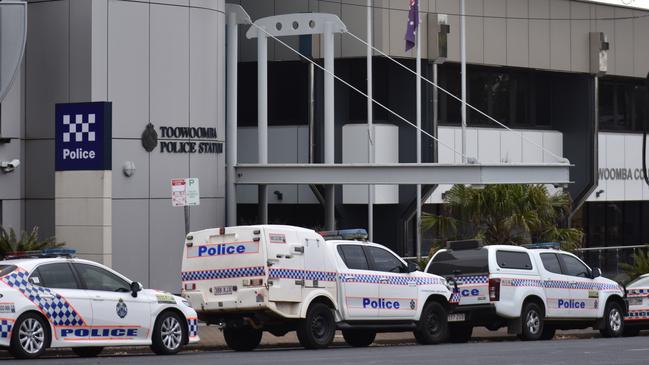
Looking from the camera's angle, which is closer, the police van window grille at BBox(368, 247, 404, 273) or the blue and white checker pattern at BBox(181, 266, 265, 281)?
the blue and white checker pattern at BBox(181, 266, 265, 281)

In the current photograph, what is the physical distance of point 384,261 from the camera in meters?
24.0

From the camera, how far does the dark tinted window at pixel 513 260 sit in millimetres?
25953

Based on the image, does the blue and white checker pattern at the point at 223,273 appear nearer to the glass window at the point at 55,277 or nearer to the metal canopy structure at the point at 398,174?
the glass window at the point at 55,277

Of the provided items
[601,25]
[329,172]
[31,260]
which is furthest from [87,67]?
[601,25]

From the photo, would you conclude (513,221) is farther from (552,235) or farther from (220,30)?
(220,30)

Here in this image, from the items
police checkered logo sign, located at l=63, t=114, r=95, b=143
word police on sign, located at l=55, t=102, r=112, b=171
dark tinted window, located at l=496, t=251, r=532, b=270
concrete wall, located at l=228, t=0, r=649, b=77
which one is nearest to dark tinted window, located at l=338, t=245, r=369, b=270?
dark tinted window, located at l=496, t=251, r=532, b=270

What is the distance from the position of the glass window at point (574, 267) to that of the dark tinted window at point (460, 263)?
236 cm

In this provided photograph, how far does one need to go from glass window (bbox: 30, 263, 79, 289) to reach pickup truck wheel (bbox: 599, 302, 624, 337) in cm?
1215

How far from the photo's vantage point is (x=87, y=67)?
2808 cm

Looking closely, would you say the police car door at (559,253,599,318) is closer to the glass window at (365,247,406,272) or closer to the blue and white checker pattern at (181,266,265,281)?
the glass window at (365,247,406,272)

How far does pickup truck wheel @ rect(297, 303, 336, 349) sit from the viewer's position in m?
22.5

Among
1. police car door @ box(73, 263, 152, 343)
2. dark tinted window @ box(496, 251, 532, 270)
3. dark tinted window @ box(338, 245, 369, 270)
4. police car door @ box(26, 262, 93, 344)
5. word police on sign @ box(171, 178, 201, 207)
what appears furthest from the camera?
dark tinted window @ box(496, 251, 532, 270)

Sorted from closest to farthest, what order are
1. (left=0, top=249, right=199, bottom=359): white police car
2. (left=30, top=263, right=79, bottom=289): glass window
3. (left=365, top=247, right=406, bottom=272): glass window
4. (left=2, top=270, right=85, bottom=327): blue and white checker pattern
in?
(left=0, top=249, right=199, bottom=359): white police car < (left=2, top=270, right=85, bottom=327): blue and white checker pattern < (left=30, top=263, right=79, bottom=289): glass window < (left=365, top=247, right=406, bottom=272): glass window

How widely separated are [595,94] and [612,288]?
50.6 feet
